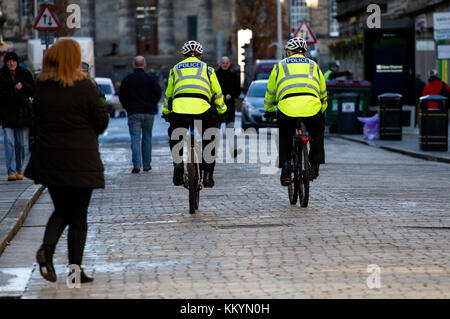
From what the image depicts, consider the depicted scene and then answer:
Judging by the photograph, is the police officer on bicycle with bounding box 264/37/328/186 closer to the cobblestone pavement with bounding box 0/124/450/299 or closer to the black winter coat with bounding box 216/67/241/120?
the cobblestone pavement with bounding box 0/124/450/299

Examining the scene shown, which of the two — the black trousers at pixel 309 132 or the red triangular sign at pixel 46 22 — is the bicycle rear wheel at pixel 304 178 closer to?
the black trousers at pixel 309 132

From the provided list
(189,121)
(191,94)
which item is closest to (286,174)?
(189,121)

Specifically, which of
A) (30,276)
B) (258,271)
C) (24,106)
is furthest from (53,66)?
(24,106)

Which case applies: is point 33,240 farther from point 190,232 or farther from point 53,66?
point 53,66

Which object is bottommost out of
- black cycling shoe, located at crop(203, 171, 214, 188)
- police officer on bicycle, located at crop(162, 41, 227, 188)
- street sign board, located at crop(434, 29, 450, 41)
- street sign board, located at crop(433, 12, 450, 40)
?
black cycling shoe, located at crop(203, 171, 214, 188)

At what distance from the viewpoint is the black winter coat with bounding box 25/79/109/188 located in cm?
738

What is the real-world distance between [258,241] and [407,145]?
598 inches

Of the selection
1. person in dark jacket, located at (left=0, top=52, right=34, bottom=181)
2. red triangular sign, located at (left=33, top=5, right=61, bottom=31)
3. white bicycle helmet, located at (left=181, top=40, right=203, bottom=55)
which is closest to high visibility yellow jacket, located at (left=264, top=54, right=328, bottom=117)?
white bicycle helmet, located at (left=181, top=40, right=203, bottom=55)

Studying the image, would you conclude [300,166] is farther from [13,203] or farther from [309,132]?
[13,203]

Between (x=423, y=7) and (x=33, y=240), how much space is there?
29.2 m

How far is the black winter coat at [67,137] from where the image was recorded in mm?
7375

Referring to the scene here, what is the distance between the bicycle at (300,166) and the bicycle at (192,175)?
1.05 meters

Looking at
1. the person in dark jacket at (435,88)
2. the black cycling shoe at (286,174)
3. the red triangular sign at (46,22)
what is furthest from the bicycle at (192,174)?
the person in dark jacket at (435,88)

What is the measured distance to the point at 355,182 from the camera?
1516 centimetres
